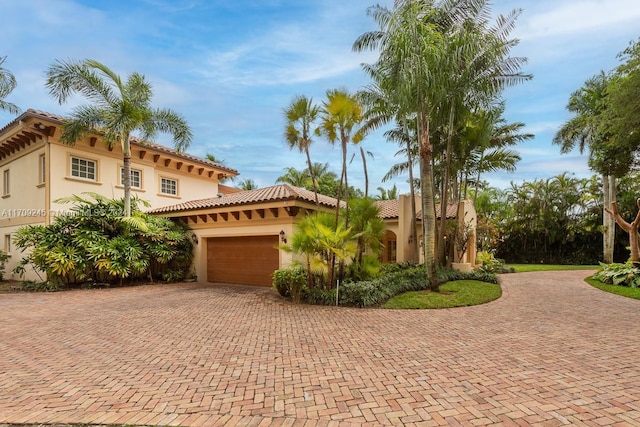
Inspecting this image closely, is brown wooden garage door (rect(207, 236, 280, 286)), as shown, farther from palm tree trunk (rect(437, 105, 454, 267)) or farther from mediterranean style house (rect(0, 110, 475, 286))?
palm tree trunk (rect(437, 105, 454, 267))

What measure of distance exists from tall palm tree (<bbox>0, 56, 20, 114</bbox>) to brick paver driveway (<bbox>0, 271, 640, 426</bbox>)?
11.6 m

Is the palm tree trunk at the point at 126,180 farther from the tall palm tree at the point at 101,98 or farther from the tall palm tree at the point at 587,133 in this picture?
the tall palm tree at the point at 587,133

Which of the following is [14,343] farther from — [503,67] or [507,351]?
[503,67]

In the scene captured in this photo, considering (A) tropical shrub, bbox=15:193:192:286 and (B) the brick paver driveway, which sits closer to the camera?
(B) the brick paver driveway

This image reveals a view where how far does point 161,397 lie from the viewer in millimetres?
3941

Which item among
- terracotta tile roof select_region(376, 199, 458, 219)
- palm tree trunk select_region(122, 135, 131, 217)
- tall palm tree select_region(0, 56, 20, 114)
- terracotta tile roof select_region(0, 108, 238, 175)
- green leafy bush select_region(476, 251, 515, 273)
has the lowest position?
green leafy bush select_region(476, 251, 515, 273)

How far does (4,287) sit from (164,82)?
450 inches

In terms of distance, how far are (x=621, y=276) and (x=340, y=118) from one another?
43.1ft

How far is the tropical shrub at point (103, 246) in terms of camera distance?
1271cm

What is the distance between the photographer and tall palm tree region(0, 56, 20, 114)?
15.2 metres

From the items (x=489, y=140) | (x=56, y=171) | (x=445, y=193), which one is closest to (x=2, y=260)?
(x=56, y=171)

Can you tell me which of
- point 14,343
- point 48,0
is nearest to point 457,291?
point 14,343

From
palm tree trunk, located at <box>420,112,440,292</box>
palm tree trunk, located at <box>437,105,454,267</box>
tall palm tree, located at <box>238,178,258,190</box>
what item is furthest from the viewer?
tall palm tree, located at <box>238,178,258,190</box>

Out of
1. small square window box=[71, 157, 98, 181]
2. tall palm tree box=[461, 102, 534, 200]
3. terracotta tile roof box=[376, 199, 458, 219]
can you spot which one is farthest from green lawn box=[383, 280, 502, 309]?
small square window box=[71, 157, 98, 181]
